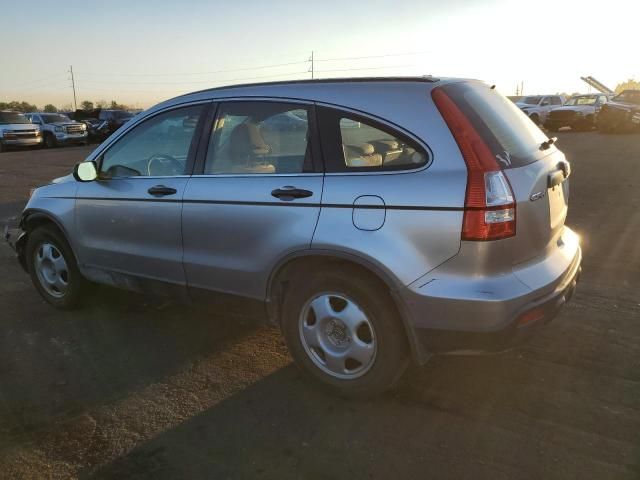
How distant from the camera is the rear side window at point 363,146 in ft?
9.21

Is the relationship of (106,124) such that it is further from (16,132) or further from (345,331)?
(345,331)

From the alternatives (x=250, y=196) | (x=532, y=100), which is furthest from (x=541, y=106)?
(x=250, y=196)

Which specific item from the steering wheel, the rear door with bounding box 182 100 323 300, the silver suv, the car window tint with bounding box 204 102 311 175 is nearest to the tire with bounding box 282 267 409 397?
the silver suv

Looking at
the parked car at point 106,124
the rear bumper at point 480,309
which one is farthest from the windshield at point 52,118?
the rear bumper at point 480,309

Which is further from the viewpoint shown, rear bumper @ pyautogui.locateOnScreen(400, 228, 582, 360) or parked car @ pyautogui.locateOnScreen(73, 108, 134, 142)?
parked car @ pyautogui.locateOnScreen(73, 108, 134, 142)

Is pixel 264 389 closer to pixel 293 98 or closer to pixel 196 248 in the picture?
pixel 196 248

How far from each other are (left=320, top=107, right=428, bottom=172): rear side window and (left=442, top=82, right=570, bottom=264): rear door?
0.36 m

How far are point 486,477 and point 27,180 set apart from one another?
547 inches

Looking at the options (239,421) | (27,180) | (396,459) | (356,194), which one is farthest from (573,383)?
(27,180)

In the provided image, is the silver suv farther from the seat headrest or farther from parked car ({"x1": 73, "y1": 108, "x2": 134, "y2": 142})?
parked car ({"x1": 73, "y1": 108, "x2": 134, "y2": 142})

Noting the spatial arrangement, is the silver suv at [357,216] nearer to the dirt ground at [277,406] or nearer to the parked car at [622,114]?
the dirt ground at [277,406]

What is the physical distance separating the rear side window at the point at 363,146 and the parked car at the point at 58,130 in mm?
26658

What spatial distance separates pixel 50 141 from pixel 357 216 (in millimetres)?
27636

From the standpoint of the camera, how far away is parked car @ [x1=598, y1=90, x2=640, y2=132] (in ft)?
71.2
